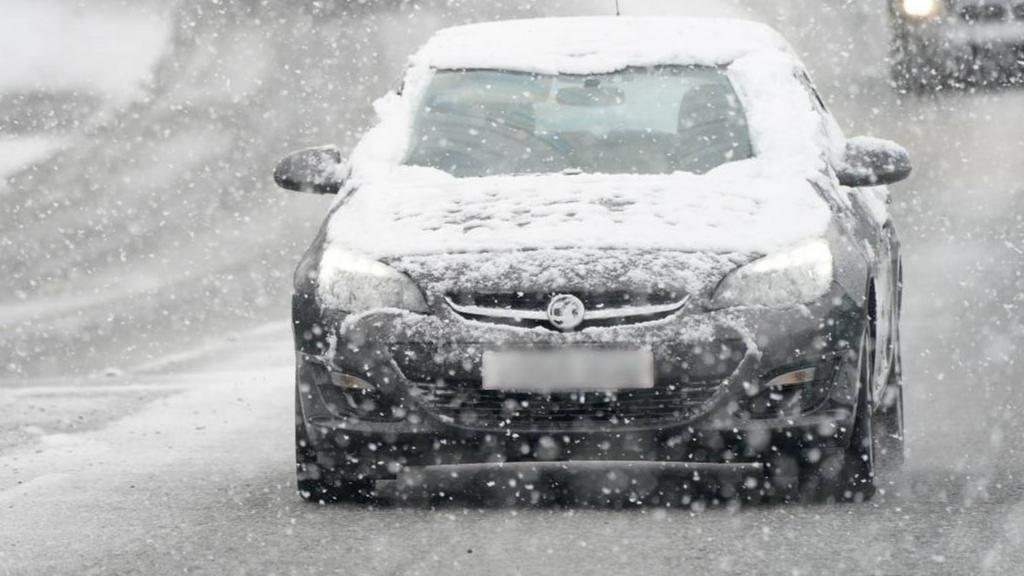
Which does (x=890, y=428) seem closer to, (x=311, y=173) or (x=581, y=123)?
(x=581, y=123)

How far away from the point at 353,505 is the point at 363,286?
66cm

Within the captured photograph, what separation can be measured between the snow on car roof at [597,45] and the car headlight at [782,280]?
147 centimetres

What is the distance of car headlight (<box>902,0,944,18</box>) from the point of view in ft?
64.9

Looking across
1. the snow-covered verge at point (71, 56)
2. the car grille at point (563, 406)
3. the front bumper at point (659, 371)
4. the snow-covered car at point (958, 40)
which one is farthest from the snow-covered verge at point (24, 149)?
the car grille at point (563, 406)

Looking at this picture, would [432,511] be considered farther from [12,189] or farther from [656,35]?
[12,189]

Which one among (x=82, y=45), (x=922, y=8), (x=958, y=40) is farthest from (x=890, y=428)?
(x=82, y=45)

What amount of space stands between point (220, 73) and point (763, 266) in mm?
22528

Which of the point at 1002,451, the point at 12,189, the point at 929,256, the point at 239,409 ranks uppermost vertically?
the point at 1002,451

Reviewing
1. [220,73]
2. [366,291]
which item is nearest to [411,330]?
[366,291]

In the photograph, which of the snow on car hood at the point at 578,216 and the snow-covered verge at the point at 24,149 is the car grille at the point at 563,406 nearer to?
the snow on car hood at the point at 578,216

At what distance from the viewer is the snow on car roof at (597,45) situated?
7688 mm

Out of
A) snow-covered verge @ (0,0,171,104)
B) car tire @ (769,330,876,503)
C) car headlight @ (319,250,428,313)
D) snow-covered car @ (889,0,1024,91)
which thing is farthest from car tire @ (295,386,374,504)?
snow-covered verge @ (0,0,171,104)

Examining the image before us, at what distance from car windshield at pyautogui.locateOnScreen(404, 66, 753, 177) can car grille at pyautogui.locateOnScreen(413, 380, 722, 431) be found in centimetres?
108

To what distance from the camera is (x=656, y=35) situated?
7871 millimetres
